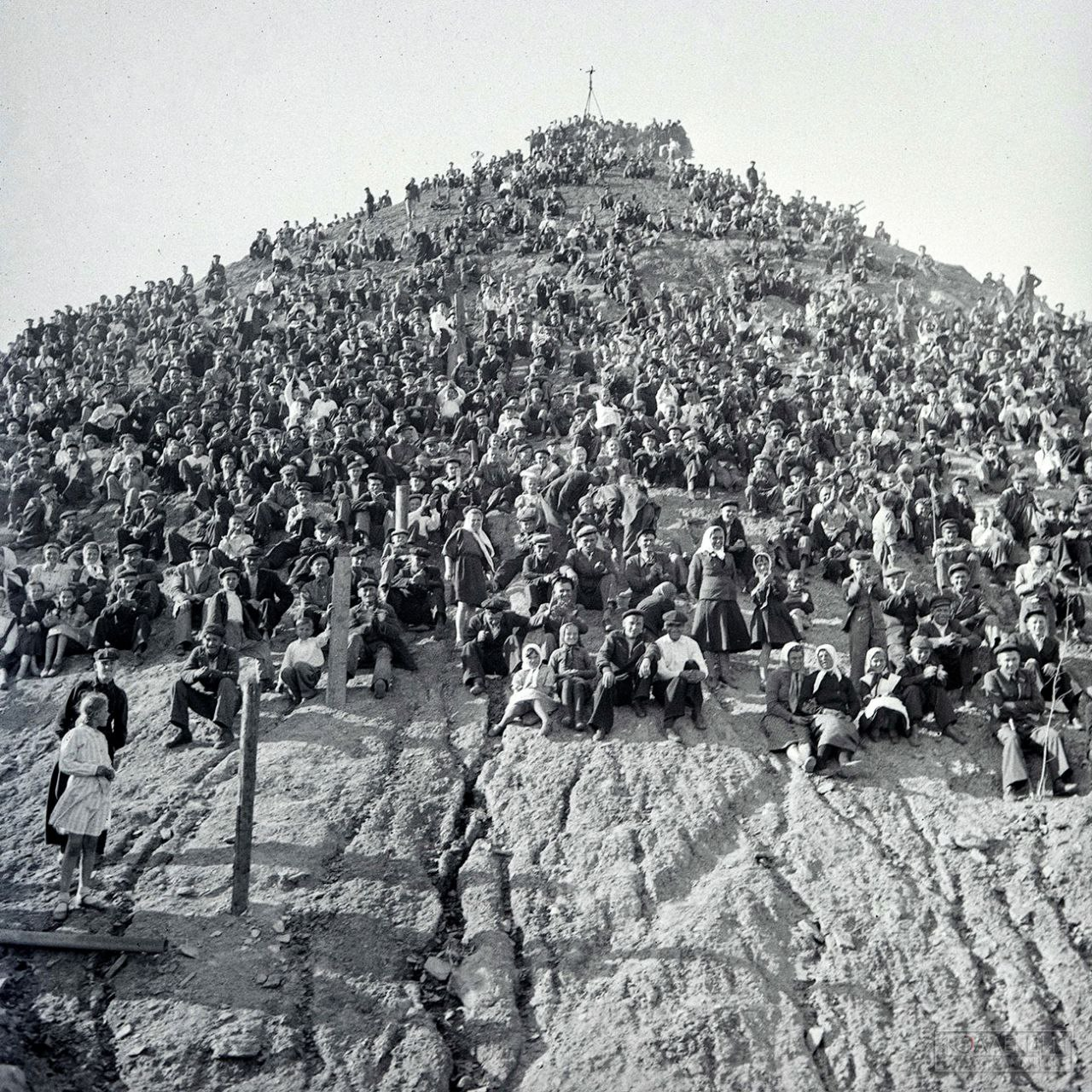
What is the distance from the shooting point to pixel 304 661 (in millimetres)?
12008

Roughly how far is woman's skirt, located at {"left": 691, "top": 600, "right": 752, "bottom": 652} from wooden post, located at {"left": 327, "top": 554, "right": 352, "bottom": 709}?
156 inches

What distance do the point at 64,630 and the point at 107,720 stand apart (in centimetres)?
424

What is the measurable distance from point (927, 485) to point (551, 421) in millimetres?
6808

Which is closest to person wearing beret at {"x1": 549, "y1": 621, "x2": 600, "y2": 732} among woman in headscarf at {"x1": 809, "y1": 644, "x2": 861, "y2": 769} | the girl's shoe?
woman in headscarf at {"x1": 809, "y1": 644, "x2": 861, "y2": 769}

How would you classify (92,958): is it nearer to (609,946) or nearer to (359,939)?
(359,939)

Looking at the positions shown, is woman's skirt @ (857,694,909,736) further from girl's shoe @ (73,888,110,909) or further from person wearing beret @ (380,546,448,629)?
girl's shoe @ (73,888,110,909)

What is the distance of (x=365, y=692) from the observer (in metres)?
12.0

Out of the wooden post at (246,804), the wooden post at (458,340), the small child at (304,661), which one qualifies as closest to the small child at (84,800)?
the wooden post at (246,804)

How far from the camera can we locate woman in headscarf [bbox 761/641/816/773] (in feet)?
35.7

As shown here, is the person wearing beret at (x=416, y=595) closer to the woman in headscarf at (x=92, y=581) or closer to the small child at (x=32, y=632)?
the woman in headscarf at (x=92, y=581)

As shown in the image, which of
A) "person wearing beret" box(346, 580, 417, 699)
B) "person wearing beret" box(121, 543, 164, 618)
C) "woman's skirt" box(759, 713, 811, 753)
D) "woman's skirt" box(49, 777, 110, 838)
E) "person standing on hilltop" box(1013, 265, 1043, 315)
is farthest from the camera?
"person standing on hilltop" box(1013, 265, 1043, 315)

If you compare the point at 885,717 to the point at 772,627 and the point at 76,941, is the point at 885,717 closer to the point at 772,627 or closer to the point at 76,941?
the point at 772,627

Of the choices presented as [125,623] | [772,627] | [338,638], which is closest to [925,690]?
[772,627]

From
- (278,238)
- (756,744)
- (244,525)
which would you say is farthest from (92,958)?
(278,238)
